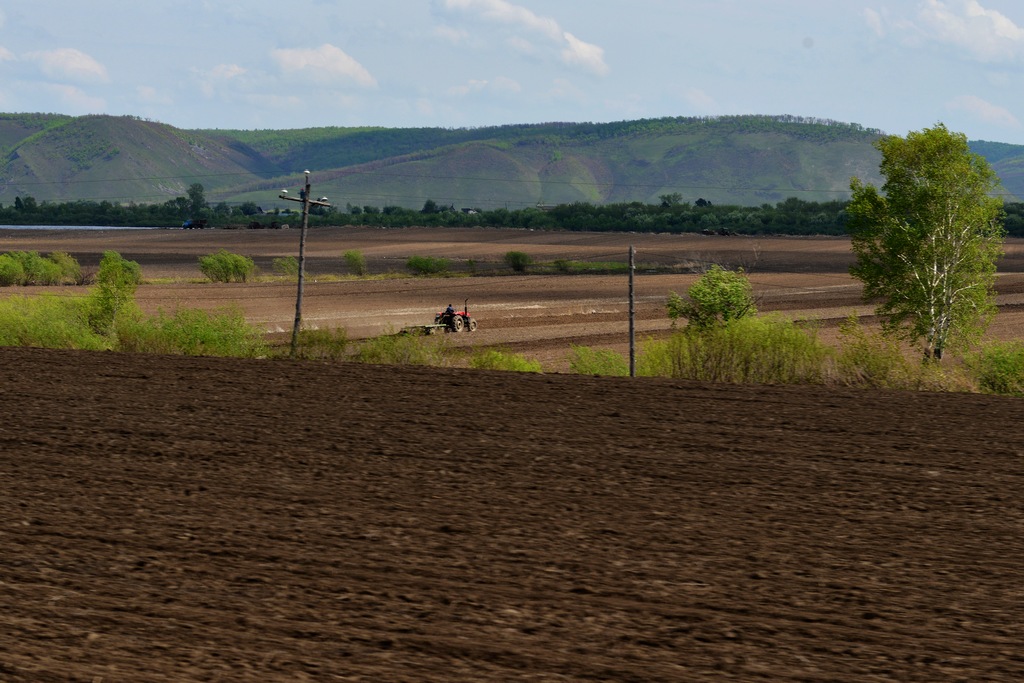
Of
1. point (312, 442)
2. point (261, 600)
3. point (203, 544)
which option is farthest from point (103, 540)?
point (312, 442)

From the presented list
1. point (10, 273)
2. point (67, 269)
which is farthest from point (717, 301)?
point (67, 269)

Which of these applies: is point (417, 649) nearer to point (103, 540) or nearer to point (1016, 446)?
point (103, 540)

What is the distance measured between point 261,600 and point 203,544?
1.48m

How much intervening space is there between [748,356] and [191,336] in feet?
43.6

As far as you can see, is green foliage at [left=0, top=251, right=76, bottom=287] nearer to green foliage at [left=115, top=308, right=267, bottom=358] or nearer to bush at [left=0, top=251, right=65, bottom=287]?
bush at [left=0, top=251, right=65, bottom=287]

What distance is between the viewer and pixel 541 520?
9336 mm

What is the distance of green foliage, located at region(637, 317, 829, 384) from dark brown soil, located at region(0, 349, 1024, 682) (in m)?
7.26

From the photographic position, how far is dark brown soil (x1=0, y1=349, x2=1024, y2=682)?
253 inches

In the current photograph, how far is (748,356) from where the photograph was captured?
23.3m

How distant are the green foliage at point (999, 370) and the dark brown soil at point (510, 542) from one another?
8.98m

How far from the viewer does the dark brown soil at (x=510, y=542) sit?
21.1ft

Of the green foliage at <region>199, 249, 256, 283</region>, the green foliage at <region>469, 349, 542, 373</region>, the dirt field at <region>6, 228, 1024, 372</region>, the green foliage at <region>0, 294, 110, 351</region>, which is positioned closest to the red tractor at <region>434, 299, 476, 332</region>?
the dirt field at <region>6, 228, 1024, 372</region>

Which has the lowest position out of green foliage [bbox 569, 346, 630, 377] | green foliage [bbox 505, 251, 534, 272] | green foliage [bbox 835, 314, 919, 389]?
green foliage [bbox 569, 346, 630, 377]

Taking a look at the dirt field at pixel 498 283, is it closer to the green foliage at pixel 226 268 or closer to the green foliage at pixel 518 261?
the green foliage at pixel 226 268
